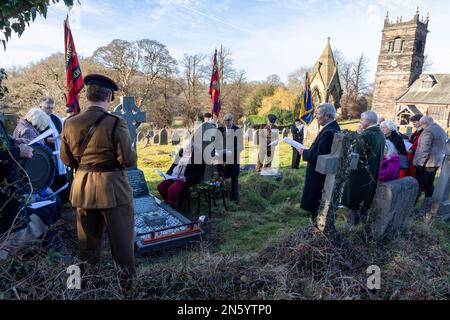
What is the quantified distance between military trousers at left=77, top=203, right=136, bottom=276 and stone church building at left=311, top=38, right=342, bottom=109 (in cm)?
2273

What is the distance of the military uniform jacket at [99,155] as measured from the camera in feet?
9.12

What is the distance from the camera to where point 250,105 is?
34000 mm

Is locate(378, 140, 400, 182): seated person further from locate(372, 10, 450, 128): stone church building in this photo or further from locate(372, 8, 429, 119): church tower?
locate(372, 8, 429, 119): church tower

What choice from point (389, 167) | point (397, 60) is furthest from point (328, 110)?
point (397, 60)

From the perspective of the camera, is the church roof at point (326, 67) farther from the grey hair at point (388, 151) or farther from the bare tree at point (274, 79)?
the grey hair at point (388, 151)

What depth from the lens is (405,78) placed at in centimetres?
4047

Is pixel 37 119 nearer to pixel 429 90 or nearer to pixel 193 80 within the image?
pixel 193 80

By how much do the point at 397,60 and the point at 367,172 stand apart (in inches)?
1750

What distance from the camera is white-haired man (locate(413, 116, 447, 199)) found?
19.9 feet

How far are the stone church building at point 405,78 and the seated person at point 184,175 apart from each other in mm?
38257

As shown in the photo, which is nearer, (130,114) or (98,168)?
(98,168)

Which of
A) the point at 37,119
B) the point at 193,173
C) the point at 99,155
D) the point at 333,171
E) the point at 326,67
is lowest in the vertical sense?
the point at 193,173

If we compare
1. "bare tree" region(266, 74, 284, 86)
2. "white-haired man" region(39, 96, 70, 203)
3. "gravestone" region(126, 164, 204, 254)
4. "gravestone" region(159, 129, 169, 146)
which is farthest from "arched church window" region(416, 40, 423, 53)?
"white-haired man" region(39, 96, 70, 203)
